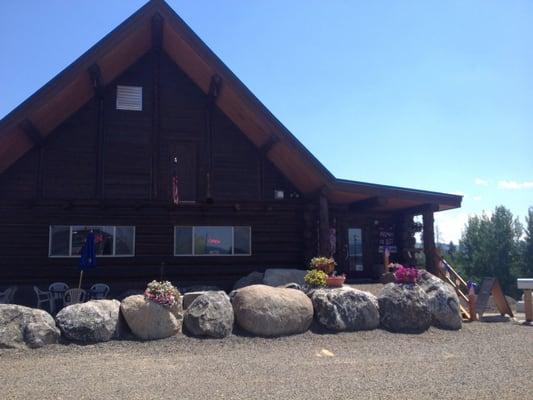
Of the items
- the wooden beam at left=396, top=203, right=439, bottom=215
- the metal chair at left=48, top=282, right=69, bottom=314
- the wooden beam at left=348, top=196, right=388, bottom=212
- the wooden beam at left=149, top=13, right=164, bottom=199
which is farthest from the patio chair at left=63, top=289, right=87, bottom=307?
the wooden beam at left=396, top=203, right=439, bottom=215

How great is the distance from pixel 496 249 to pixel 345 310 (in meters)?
48.0

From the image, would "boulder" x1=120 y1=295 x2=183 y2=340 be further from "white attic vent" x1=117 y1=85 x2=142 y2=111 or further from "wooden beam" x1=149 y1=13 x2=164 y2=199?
"white attic vent" x1=117 y1=85 x2=142 y2=111

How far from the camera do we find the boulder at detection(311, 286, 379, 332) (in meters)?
10.7

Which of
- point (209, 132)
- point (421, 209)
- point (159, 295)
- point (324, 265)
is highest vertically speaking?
point (209, 132)

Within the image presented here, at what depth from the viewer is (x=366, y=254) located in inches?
719

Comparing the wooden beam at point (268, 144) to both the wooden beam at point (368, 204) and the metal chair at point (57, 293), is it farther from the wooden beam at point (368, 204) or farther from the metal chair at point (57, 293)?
the metal chair at point (57, 293)

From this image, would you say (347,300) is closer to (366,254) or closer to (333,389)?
(333,389)

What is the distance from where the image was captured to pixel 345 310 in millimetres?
10875

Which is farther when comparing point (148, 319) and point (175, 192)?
point (175, 192)

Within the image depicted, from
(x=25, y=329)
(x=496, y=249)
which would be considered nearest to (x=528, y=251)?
(x=496, y=249)

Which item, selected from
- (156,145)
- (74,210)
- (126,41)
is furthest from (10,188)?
(126,41)

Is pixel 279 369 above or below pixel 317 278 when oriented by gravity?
below

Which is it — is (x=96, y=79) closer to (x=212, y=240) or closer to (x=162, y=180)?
(x=162, y=180)

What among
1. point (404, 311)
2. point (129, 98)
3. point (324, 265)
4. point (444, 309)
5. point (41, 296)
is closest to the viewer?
point (404, 311)
